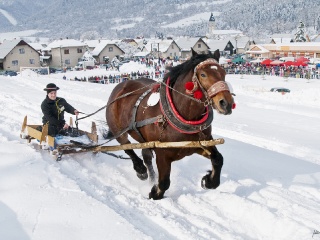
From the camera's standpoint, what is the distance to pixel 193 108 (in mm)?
4930

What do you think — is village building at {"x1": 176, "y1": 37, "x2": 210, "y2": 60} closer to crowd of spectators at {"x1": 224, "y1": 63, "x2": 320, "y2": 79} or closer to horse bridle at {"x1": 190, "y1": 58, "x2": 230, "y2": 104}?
crowd of spectators at {"x1": 224, "y1": 63, "x2": 320, "y2": 79}

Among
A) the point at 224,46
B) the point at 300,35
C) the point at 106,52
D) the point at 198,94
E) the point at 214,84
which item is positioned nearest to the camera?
the point at 214,84

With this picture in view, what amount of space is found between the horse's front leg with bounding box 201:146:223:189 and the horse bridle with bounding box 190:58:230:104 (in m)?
1.11

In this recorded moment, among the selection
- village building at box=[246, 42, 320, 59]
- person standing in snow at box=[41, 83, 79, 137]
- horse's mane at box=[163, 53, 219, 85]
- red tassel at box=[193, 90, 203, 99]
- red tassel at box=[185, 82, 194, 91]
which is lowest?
person standing in snow at box=[41, 83, 79, 137]

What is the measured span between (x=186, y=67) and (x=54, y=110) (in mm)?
4326

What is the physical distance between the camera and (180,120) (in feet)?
16.3

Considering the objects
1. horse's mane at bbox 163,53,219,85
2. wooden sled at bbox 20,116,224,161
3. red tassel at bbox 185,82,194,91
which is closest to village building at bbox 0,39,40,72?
wooden sled at bbox 20,116,224,161

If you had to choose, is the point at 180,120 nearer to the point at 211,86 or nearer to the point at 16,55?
the point at 211,86

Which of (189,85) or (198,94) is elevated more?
(189,85)

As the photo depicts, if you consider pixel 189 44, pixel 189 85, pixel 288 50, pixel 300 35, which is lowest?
pixel 189 85

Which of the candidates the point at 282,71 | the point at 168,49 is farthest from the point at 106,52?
the point at 282,71

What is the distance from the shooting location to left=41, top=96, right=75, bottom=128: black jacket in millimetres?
8133

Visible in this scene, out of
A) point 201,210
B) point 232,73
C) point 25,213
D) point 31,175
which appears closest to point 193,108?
point 201,210

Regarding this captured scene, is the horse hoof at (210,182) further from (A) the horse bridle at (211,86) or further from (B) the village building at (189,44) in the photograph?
(B) the village building at (189,44)
